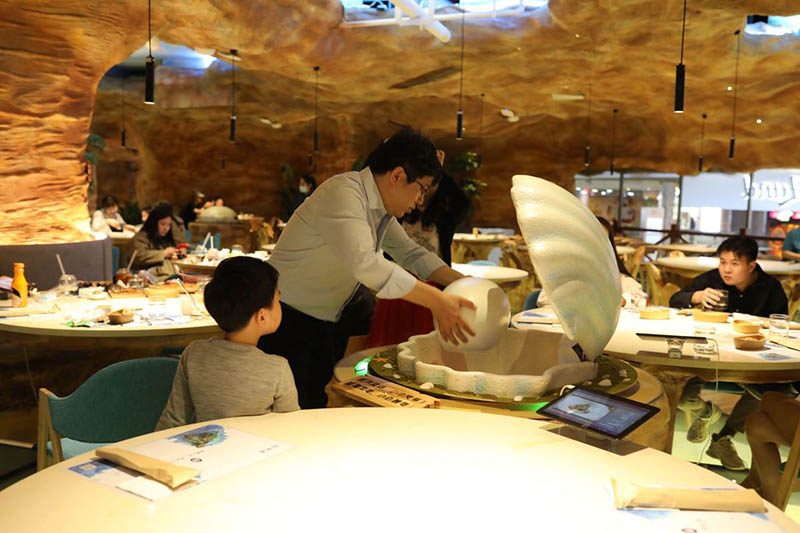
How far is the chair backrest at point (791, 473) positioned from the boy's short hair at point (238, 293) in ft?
6.35

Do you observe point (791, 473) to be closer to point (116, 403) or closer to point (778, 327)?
point (778, 327)

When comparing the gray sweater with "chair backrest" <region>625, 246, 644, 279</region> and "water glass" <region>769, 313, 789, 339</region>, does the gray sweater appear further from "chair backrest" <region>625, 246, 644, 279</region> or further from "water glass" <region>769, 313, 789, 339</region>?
"chair backrest" <region>625, 246, 644, 279</region>

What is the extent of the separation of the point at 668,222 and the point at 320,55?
9.20m

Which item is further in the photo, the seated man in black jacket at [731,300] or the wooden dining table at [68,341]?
the seated man in black jacket at [731,300]

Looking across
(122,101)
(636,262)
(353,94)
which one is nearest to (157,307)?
(636,262)

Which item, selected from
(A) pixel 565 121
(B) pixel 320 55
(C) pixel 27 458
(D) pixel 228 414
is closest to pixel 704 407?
(D) pixel 228 414

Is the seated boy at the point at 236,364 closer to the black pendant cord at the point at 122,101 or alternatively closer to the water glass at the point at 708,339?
the water glass at the point at 708,339

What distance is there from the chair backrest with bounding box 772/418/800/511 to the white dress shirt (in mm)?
1489

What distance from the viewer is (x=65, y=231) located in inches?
258

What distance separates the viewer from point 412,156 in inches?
101

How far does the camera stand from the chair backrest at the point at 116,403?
229 cm

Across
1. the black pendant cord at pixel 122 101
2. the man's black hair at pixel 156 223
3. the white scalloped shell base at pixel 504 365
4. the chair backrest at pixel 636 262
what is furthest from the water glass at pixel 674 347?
the black pendant cord at pixel 122 101

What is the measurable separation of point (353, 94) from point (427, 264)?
10.4 metres

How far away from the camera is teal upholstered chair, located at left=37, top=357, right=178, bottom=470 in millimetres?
2287
